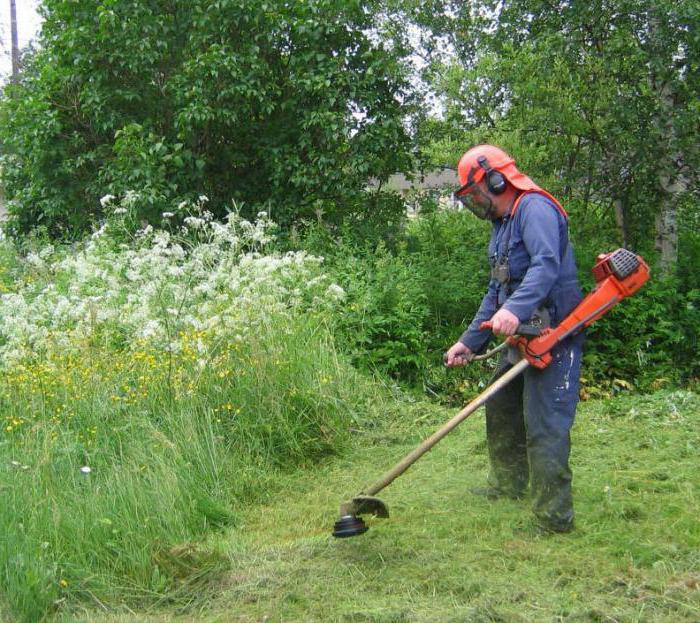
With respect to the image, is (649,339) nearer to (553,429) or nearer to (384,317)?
(384,317)

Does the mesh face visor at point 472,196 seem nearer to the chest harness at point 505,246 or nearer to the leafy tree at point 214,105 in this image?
the chest harness at point 505,246

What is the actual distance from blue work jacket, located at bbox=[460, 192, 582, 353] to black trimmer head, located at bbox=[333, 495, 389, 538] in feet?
3.81

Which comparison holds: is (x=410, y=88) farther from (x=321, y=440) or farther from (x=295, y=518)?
(x=295, y=518)

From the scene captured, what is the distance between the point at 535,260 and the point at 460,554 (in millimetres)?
1420

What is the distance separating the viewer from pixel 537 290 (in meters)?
3.84

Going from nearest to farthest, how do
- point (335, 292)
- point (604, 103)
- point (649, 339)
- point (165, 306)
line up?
point (165, 306), point (335, 292), point (604, 103), point (649, 339)

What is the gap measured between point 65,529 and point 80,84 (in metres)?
7.99

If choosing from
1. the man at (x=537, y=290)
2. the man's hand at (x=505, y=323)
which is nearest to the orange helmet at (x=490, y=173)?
the man at (x=537, y=290)

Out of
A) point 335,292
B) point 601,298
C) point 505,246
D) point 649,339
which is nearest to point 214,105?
point 335,292

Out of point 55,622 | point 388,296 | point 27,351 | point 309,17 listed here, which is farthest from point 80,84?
point 55,622

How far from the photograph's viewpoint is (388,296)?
25.9 feet

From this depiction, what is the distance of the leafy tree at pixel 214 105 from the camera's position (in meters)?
9.95

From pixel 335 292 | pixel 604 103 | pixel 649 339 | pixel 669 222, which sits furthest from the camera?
pixel 669 222

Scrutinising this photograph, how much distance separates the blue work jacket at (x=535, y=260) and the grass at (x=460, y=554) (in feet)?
3.61
